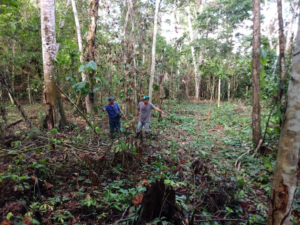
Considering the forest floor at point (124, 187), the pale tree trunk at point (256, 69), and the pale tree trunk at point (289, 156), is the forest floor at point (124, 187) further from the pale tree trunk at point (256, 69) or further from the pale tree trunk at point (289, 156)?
the pale tree trunk at point (289, 156)

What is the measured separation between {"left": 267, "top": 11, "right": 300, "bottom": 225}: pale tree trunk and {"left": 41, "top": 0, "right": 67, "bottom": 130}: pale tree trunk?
219 inches

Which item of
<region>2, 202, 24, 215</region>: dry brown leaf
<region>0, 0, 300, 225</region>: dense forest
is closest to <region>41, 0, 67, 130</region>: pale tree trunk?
<region>0, 0, 300, 225</region>: dense forest

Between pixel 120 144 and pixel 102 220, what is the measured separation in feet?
5.33

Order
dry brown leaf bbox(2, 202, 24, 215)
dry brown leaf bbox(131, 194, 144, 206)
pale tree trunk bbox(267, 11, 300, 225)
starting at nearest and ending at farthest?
1. pale tree trunk bbox(267, 11, 300, 225)
2. dry brown leaf bbox(2, 202, 24, 215)
3. dry brown leaf bbox(131, 194, 144, 206)

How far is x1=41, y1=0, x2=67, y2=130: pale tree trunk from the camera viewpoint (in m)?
5.26

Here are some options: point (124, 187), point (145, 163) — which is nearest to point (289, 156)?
point (124, 187)

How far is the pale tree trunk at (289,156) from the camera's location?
1465mm

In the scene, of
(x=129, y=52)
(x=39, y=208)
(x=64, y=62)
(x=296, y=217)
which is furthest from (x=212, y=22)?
(x=39, y=208)

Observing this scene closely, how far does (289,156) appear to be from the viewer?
148 cm

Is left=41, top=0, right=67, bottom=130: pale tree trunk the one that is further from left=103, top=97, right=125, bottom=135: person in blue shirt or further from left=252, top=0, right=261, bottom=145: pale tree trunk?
left=252, top=0, right=261, bottom=145: pale tree trunk

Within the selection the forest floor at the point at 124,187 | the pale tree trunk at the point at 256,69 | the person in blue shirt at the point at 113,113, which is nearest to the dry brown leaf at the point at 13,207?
the forest floor at the point at 124,187

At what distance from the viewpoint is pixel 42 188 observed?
2633mm

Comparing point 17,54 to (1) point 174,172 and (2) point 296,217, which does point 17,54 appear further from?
(2) point 296,217

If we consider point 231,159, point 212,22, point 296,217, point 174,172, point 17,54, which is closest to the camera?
point 296,217
